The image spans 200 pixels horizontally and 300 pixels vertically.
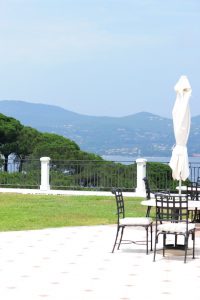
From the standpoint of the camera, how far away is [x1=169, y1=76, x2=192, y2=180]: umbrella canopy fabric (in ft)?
41.7

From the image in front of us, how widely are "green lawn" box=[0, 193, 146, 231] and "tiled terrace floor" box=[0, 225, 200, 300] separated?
99.7 inches

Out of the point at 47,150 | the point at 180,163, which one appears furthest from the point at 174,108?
the point at 47,150

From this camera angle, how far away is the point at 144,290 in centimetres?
842

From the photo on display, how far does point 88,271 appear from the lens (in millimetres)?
9688

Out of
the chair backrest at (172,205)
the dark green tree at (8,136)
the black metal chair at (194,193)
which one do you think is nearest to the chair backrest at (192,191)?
the black metal chair at (194,193)

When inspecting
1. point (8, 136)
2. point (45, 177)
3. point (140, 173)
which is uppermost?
point (8, 136)

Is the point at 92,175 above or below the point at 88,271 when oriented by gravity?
above

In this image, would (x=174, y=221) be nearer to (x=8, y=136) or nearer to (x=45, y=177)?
(x=45, y=177)

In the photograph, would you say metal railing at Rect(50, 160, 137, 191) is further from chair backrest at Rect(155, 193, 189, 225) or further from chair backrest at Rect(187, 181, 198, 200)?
chair backrest at Rect(155, 193, 189, 225)

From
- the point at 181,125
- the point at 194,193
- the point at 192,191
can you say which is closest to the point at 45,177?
the point at 194,193

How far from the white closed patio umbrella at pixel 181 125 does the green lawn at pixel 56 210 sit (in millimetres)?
3502

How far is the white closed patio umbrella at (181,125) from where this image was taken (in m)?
12.7

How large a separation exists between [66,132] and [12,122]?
490 feet

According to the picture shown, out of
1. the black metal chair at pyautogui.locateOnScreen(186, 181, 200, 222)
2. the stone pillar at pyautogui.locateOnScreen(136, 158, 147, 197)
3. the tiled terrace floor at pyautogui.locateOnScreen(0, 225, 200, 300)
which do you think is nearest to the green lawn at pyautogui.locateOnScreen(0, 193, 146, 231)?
the stone pillar at pyautogui.locateOnScreen(136, 158, 147, 197)
